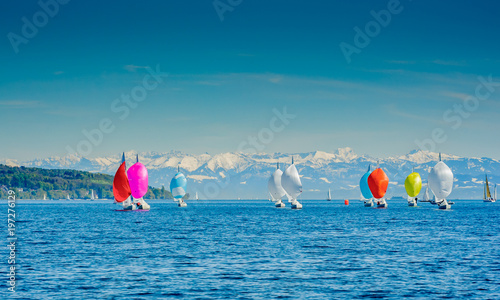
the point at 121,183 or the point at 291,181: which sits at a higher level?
the point at 291,181

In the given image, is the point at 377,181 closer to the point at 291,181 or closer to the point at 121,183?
the point at 291,181

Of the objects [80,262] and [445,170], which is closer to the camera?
[80,262]

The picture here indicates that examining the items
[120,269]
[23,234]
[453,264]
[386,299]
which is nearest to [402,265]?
[453,264]

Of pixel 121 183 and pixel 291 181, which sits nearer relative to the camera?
pixel 121 183

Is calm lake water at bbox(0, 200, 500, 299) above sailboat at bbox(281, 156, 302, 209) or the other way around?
the other way around

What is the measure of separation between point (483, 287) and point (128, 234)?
53.1 meters

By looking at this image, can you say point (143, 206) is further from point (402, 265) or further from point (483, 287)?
point (483, 287)

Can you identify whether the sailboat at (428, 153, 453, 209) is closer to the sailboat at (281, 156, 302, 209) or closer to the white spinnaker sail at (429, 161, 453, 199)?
the white spinnaker sail at (429, 161, 453, 199)

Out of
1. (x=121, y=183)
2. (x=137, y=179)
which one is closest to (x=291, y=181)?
(x=137, y=179)

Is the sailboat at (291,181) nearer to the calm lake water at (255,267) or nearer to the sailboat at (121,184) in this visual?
the sailboat at (121,184)

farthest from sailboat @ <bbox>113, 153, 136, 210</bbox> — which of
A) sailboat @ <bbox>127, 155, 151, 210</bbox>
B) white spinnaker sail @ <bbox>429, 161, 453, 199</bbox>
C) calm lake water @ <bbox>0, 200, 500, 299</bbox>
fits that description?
white spinnaker sail @ <bbox>429, 161, 453, 199</bbox>

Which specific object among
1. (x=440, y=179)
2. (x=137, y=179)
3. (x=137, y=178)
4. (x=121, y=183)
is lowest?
(x=440, y=179)

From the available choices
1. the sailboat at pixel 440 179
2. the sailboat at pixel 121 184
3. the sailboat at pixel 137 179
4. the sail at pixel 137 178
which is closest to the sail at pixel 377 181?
the sailboat at pixel 440 179

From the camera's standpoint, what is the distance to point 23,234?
83812mm
